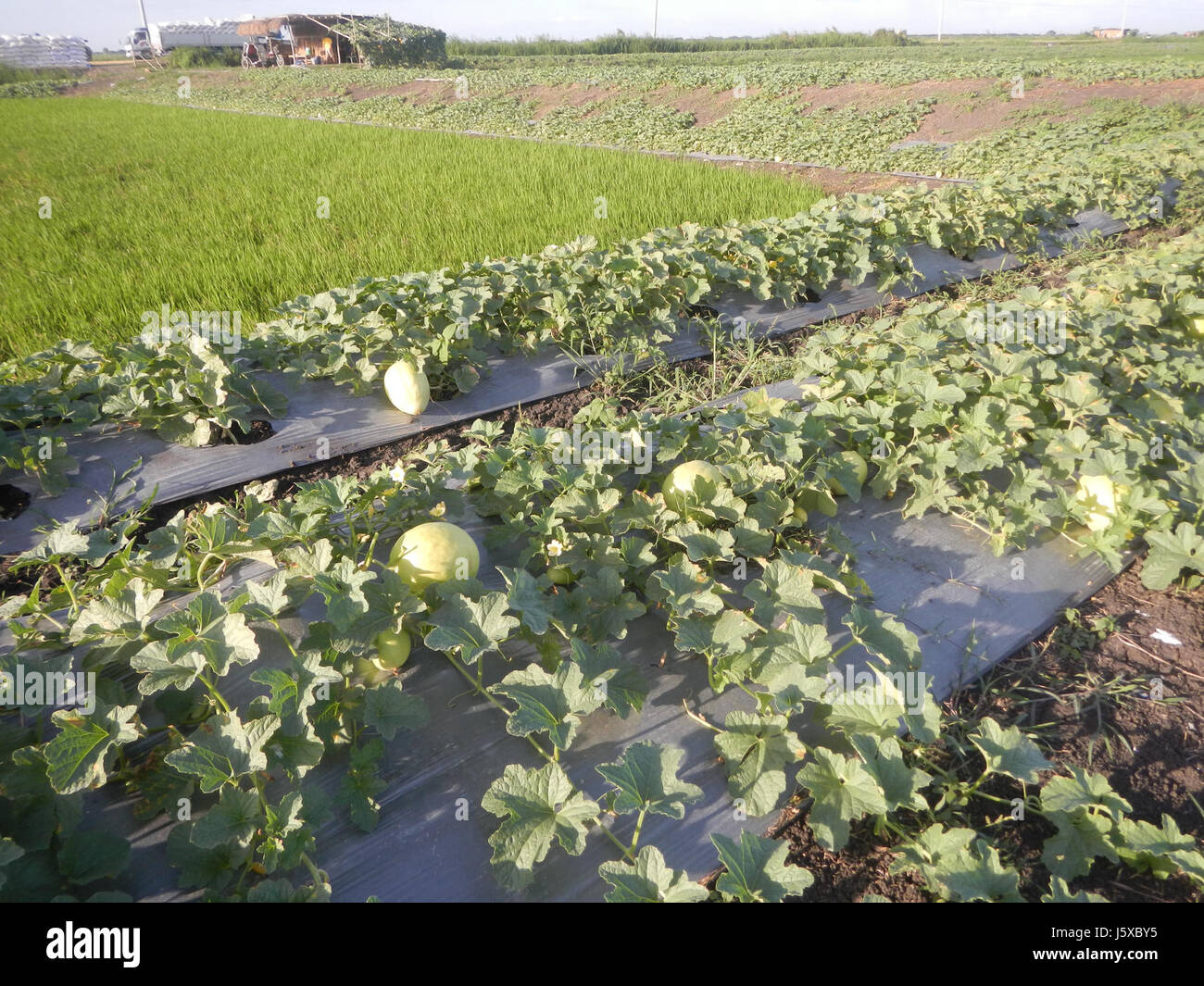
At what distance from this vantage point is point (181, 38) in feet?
196

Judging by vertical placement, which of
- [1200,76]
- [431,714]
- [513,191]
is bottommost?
[431,714]

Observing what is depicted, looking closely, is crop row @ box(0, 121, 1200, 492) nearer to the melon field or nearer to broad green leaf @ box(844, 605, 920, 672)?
the melon field

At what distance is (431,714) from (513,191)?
7.87m

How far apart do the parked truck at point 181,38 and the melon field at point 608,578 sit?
205 feet

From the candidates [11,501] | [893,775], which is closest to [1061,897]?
[893,775]

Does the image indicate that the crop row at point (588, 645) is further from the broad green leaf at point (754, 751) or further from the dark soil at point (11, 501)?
the dark soil at point (11, 501)

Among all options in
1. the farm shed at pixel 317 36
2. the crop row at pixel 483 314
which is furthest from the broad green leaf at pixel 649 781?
the farm shed at pixel 317 36

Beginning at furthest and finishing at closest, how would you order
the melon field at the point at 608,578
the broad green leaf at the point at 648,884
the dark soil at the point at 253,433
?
the dark soil at the point at 253,433 → the melon field at the point at 608,578 → the broad green leaf at the point at 648,884

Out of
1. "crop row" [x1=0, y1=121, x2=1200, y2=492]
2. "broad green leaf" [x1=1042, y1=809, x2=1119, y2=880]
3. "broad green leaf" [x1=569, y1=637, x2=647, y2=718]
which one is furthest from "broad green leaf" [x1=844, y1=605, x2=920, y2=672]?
"crop row" [x1=0, y1=121, x2=1200, y2=492]

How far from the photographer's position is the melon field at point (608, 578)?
1.55 metres

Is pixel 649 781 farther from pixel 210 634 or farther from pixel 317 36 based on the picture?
pixel 317 36
